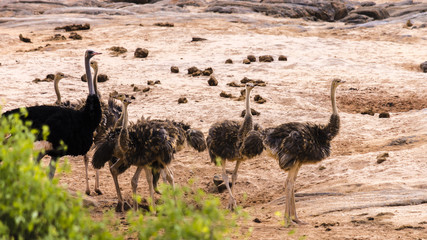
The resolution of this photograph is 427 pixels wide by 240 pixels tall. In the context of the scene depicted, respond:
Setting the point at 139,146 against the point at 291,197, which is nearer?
the point at 291,197

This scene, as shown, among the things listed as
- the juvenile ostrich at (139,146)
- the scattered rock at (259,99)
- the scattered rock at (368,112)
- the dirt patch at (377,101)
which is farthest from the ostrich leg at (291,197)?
the dirt patch at (377,101)

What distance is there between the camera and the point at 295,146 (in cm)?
851

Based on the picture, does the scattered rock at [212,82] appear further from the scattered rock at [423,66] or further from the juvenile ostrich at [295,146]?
the juvenile ostrich at [295,146]

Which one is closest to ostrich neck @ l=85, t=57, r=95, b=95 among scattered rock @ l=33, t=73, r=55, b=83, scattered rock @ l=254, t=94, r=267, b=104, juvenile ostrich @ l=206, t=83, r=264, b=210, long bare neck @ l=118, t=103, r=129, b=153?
long bare neck @ l=118, t=103, r=129, b=153

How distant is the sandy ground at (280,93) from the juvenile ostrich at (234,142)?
28.9 inches

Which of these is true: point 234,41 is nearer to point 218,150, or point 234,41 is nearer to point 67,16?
point 67,16

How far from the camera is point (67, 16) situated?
26.9 meters

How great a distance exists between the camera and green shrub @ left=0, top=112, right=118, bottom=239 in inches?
161

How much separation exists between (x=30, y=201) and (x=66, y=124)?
441 centimetres

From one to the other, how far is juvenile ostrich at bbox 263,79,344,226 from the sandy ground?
461 millimetres

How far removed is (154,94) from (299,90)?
135 inches

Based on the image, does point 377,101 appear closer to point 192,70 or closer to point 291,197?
point 192,70

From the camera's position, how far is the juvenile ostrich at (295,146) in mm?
8531

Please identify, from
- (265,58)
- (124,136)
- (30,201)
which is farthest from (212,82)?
(30,201)
